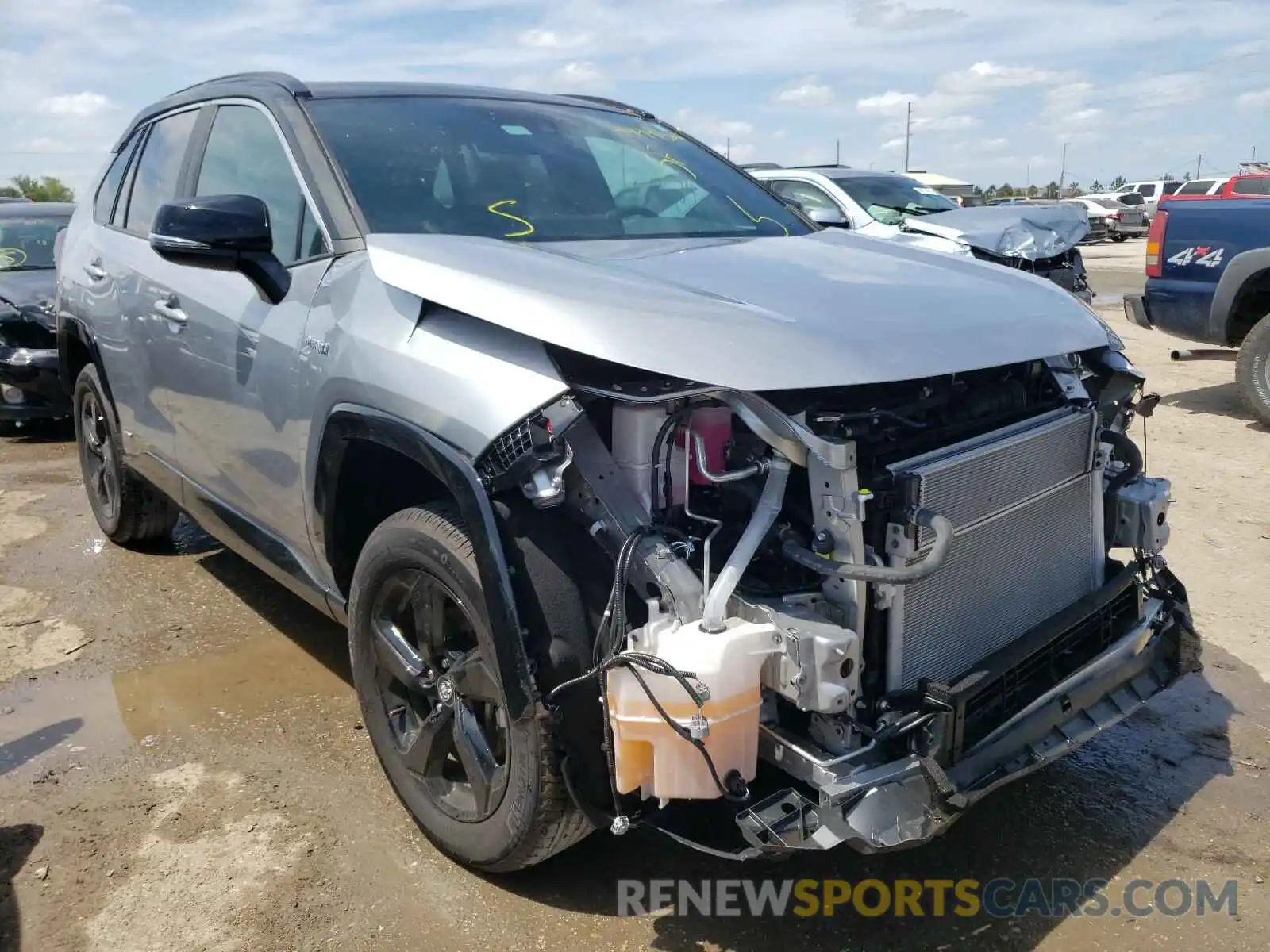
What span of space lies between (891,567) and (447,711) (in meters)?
1.19

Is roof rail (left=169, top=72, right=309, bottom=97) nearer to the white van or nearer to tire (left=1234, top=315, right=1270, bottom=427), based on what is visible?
tire (left=1234, top=315, right=1270, bottom=427)

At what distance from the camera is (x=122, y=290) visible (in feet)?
13.7

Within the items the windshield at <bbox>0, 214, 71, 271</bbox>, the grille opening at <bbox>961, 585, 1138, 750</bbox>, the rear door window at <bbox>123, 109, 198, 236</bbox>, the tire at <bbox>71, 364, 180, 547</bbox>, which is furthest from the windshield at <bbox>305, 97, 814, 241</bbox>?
the windshield at <bbox>0, 214, 71, 271</bbox>

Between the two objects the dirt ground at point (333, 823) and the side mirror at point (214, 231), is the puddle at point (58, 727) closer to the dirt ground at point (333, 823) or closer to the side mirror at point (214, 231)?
the dirt ground at point (333, 823)

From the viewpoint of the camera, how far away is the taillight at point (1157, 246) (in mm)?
7746

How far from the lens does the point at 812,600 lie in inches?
88.2

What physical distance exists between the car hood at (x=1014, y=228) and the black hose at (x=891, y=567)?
7850 millimetres

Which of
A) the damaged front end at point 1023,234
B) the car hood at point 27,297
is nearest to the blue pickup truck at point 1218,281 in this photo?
the damaged front end at point 1023,234

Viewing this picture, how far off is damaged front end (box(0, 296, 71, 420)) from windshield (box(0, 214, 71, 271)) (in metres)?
0.90

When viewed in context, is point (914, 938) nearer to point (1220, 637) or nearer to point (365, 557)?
point (365, 557)

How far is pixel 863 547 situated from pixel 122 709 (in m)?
2.81

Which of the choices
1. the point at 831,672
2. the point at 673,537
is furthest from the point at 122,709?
the point at 831,672

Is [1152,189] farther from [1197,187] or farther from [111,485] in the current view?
[111,485]

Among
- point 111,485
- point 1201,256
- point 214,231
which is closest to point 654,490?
point 214,231
